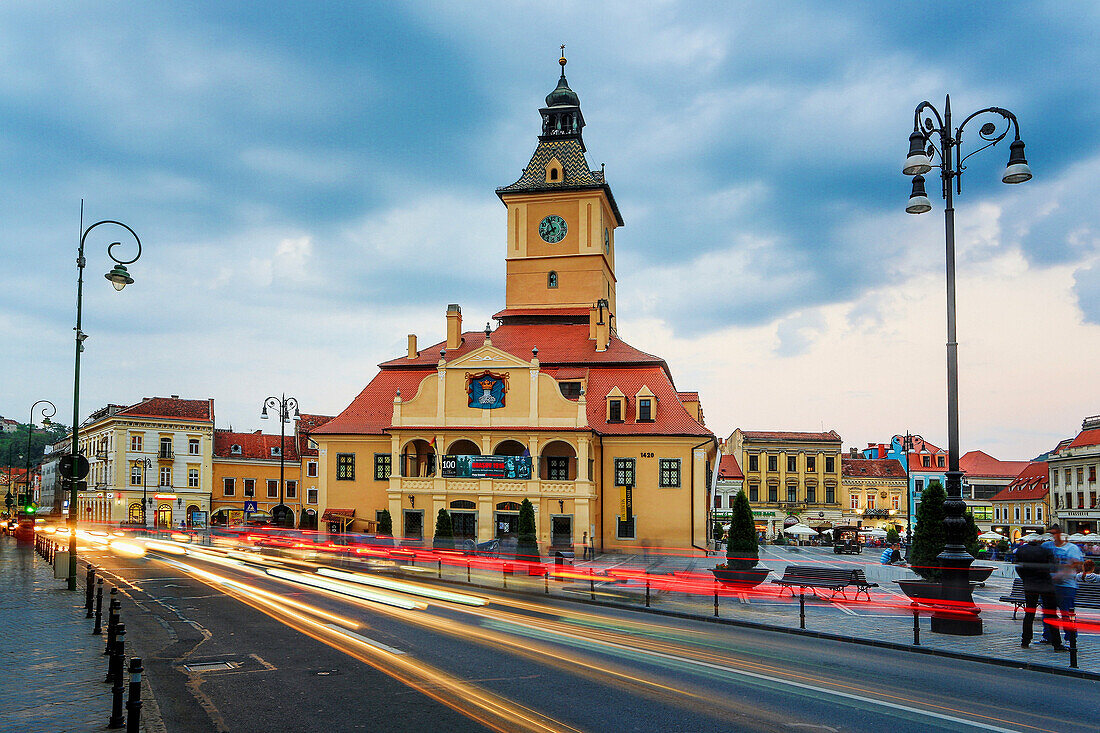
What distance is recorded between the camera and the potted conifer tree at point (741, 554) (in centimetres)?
2459

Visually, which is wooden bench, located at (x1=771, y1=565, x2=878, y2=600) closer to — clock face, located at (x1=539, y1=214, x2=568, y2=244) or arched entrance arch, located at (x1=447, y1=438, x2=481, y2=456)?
arched entrance arch, located at (x1=447, y1=438, x2=481, y2=456)

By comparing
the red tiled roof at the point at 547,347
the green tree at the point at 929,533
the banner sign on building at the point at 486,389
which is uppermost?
the red tiled roof at the point at 547,347

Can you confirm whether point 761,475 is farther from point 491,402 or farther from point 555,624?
point 555,624

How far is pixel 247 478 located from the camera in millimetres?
81562

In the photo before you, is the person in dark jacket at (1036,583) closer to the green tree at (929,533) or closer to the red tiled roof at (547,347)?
the green tree at (929,533)

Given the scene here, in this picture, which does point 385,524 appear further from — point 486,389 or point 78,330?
point 78,330

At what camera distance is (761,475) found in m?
85.5

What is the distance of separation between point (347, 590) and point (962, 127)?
66.1 feet

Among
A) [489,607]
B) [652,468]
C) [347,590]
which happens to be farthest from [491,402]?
[489,607]

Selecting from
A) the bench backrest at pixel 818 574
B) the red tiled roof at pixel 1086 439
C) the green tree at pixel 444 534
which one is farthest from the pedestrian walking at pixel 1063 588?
the red tiled roof at pixel 1086 439

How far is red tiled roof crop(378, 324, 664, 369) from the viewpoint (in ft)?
167

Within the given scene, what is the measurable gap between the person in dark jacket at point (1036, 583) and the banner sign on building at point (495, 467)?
3164 cm

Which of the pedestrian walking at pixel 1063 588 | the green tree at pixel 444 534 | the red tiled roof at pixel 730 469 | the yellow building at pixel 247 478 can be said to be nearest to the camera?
the pedestrian walking at pixel 1063 588

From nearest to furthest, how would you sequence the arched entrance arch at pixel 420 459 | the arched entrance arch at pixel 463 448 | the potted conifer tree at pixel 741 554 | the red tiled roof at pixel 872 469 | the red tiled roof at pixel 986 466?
the potted conifer tree at pixel 741 554, the arched entrance arch at pixel 463 448, the arched entrance arch at pixel 420 459, the red tiled roof at pixel 872 469, the red tiled roof at pixel 986 466
